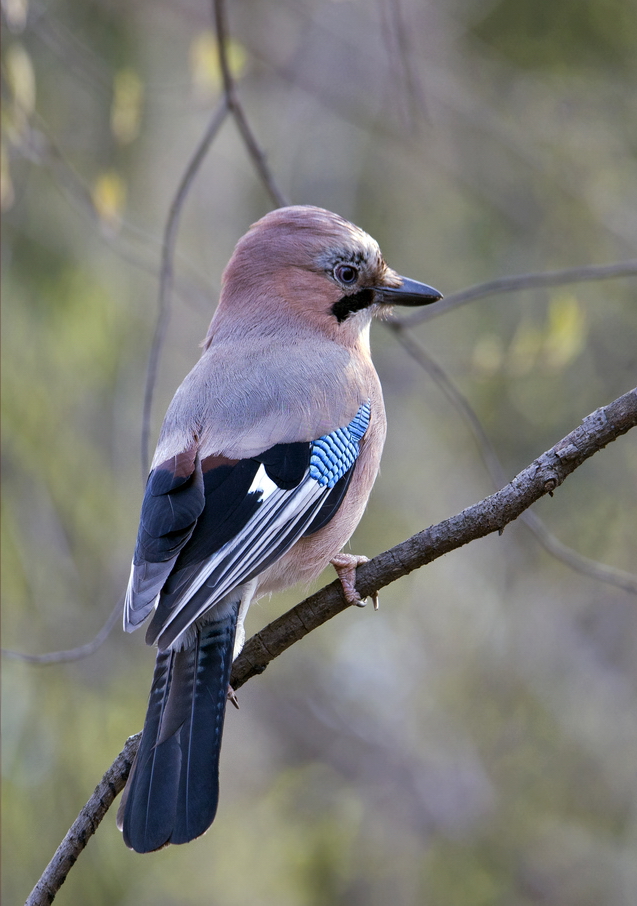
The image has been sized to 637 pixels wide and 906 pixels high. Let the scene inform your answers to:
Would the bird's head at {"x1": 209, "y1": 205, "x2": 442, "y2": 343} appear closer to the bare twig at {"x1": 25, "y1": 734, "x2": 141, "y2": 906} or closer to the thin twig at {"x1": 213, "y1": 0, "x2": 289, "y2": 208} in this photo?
the thin twig at {"x1": 213, "y1": 0, "x2": 289, "y2": 208}

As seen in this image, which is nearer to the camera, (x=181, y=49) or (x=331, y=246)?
(x=331, y=246)

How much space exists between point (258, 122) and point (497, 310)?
2.05 m

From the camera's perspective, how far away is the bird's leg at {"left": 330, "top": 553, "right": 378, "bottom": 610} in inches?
92.8

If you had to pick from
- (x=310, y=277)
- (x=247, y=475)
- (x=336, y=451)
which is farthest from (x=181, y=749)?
(x=310, y=277)

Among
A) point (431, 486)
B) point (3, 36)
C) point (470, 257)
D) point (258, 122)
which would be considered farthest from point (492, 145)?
point (3, 36)

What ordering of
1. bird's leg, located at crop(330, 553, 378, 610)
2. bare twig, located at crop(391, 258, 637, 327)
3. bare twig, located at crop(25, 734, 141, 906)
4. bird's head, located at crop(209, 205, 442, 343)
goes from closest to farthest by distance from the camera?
bare twig, located at crop(25, 734, 141, 906) < bird's leg, located at crop(330, 553, 378, 610) < bird's head, located at crop(209, 205, 442, 343) < bare twig, located at crop(391, 258, 637, 327)

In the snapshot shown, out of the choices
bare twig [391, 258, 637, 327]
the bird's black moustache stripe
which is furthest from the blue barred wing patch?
bare twig [391, 258, 637, 327]

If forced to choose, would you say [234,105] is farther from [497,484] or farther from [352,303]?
[497,484]

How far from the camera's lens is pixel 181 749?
2213 mm

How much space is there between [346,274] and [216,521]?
3.72ft

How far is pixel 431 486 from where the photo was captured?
233 inches

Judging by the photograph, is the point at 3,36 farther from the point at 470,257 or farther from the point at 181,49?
the point at 470,257

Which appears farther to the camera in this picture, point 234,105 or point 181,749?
point 234,105

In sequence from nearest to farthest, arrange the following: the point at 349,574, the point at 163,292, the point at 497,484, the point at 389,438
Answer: the point at 349,574
the point at 163,292
the point at 497,484
the point at 389,438
